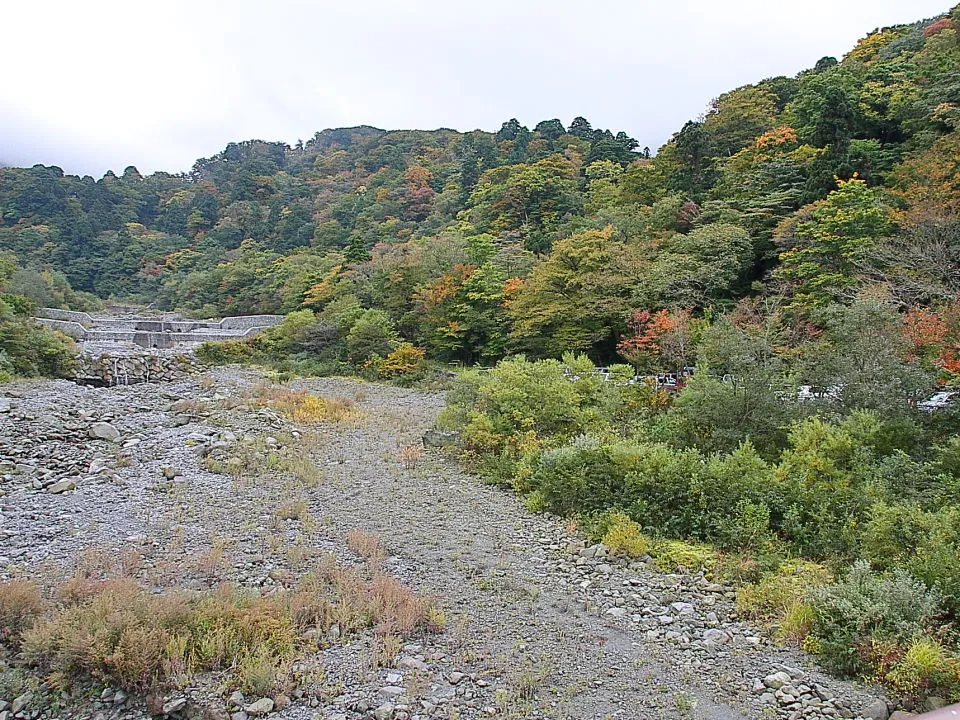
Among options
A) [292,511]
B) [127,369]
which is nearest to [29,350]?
[127,369]

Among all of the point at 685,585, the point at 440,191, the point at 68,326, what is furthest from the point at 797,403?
the point at 440,191

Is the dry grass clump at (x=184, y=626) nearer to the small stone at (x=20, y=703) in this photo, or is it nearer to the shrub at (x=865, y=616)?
the small stone at (x=20, y=703)

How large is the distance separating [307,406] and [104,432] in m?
4.46

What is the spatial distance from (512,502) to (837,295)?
9.00 meters

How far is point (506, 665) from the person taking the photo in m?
4.57

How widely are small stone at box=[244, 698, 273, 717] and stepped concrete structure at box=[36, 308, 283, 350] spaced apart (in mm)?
25321

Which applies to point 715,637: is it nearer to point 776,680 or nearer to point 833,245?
point 776,680

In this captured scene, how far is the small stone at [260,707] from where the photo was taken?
405 cm

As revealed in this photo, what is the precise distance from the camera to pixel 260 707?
4.08m

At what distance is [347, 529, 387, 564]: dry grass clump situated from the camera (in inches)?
260

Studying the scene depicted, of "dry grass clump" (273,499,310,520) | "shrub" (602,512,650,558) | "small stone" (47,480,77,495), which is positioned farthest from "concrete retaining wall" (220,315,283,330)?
"shrub" (602,512,650,558)

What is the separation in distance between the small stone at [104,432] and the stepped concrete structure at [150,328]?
609 inches

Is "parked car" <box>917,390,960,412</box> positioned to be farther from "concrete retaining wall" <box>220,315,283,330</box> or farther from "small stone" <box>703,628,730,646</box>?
"concrete retaining wall" <box>220,315,283,330</box>

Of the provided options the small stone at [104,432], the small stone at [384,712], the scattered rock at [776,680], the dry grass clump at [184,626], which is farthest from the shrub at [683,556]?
the small stone at [104,432]
